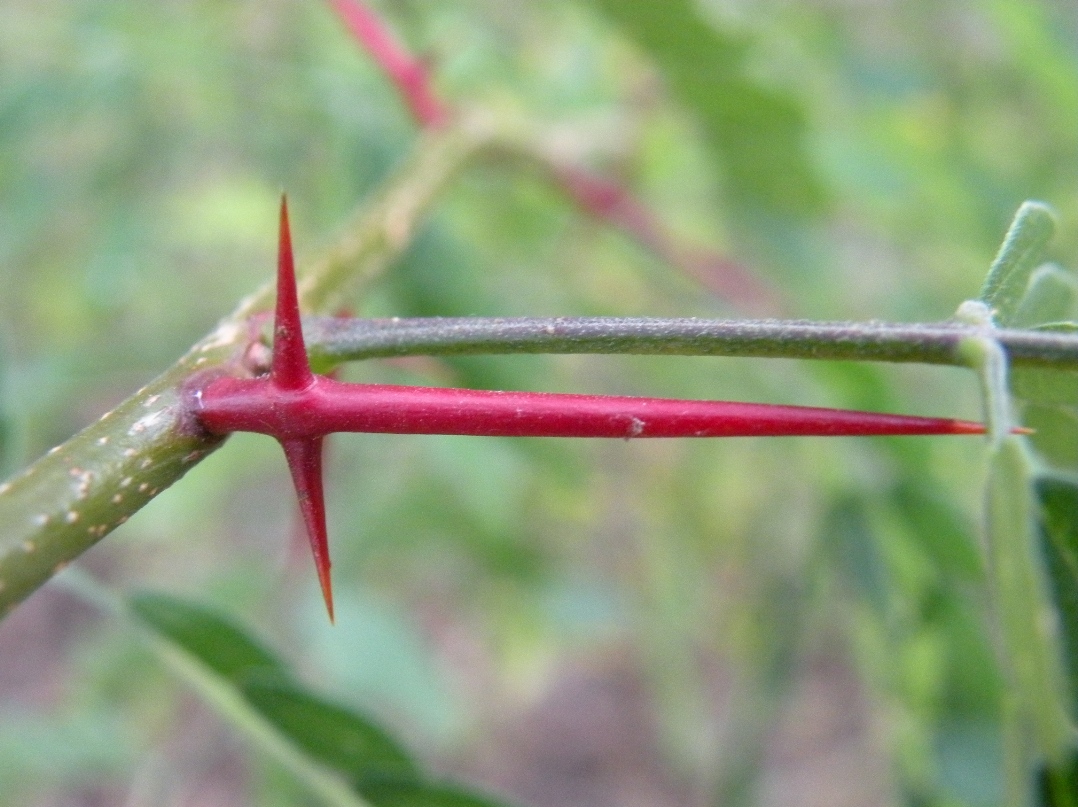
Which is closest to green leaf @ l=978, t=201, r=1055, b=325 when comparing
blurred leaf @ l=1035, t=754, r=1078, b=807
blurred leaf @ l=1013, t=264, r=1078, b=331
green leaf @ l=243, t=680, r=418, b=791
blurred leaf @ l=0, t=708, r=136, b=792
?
blurred leaf @ l=1013, t=264, r=1078, b=331

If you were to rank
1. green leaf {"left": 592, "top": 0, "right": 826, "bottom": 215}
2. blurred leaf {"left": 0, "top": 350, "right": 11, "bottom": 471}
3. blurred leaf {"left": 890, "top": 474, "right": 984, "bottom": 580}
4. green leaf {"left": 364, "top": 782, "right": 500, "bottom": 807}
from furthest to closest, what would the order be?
green leaf {"left": 592, "top": 0, "right": 826, "bottom": 215}
blurred leaf {"left": 890, "top": 474, "right": 984, "bottom": 580}
blurred leaf {"left": 0, "top": 350, "right": 11, "bottom": 471}
green leaf {"left": 364, "top": 782, "right": 500, "bottom": 807}

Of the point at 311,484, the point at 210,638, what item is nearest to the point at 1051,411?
the point at 311,484

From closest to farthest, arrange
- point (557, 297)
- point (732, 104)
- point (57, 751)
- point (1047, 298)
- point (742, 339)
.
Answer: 1. point (742, 339)
2. point (1047, 298)
3. point (732, 104)
4. point (57, 751)
5. point (557, 297)

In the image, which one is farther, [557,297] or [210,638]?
[557,297]

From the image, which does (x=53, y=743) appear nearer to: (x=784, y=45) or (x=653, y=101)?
(x=653, y=101)

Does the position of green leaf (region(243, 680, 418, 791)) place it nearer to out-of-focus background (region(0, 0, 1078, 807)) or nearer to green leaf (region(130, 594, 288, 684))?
green leaf (region(130, 594, 288, 684))

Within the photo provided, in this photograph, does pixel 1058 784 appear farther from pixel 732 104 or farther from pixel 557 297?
pixel 557 297

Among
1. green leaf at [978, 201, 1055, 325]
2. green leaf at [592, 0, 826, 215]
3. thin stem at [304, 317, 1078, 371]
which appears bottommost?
thin stem at [304, 317, 1078, 371]
